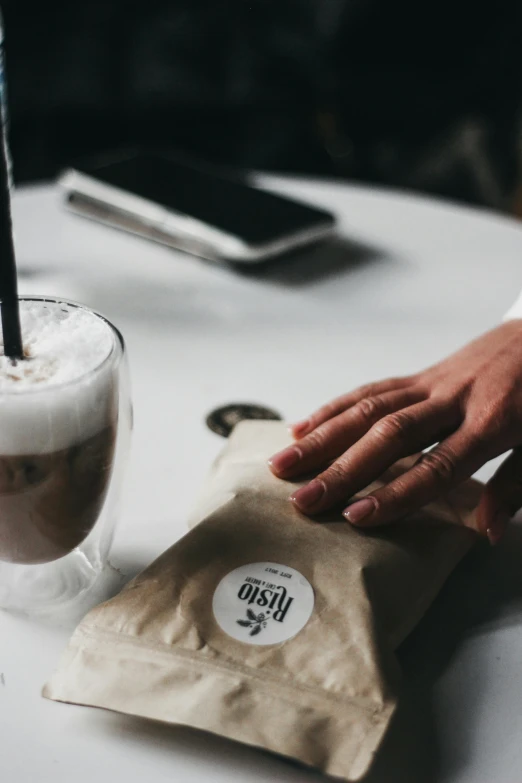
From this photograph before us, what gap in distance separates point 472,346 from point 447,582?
268 millimetres

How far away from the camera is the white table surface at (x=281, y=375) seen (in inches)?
21.7

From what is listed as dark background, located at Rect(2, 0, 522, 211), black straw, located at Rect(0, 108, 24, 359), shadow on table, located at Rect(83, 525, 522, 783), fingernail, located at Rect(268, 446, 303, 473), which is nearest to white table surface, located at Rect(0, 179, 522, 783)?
shadow on table, located at Rect(83, 525, 522, 783)

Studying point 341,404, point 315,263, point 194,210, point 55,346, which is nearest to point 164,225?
point 194,210

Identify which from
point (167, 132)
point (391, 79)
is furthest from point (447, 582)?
point (167, 132)

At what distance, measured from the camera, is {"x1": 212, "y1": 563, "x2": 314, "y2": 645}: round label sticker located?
1.92 feet

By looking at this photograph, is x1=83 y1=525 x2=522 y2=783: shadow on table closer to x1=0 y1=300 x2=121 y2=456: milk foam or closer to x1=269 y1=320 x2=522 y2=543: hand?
x1=269 y1=320 x2=522 y2=543: hand

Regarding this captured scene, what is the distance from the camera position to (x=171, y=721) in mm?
531

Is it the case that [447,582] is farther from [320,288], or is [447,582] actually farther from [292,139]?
[292,139]

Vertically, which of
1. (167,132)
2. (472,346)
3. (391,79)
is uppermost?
(472,346)

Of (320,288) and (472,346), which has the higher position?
(472,346)

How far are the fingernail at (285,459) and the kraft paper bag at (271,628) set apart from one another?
0.01m

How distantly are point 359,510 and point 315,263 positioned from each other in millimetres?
675

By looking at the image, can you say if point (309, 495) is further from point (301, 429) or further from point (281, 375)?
point (281, 375)

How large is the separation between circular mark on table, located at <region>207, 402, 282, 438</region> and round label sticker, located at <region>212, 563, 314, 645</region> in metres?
0.27
